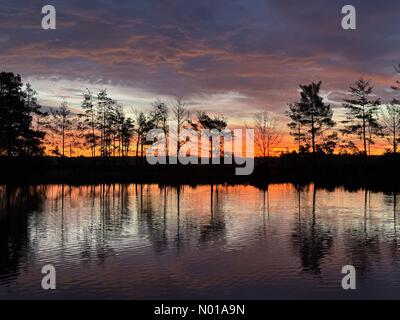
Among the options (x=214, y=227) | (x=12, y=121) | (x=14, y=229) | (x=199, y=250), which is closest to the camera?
(x=199, y=250)

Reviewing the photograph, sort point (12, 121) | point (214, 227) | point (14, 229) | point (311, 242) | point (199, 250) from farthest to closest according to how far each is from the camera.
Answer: point (12, 121), point (214, 227), point (14, 229), point (311, 242), point (199, 250)

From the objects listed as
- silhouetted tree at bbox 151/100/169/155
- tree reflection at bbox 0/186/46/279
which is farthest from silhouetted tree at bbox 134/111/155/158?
tree reflection at bbox 0/186/46/279

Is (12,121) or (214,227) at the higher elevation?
(12,121)

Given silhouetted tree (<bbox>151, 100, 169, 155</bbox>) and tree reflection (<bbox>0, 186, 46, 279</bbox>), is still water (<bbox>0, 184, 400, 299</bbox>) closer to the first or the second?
tree reflection (<bbox>0, 186, 46, 279</bbox>)

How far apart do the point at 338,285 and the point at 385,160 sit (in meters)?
48.8

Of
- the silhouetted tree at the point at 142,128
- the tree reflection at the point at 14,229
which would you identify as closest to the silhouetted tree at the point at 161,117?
the silhouetted tree at the point at 142,128

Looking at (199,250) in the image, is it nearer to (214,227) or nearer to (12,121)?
(214,227)

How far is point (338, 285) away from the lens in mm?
12891

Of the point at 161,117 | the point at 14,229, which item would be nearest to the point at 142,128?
the point at 161,117

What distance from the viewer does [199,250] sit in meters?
17.8

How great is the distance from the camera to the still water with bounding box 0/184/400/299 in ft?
41.6

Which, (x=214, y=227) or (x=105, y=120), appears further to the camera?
(x=105, y=120)
